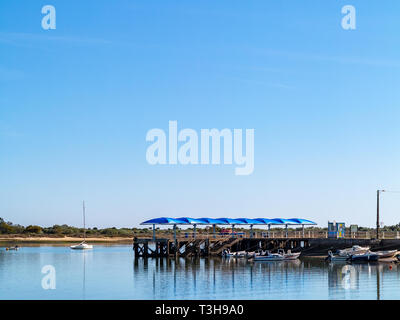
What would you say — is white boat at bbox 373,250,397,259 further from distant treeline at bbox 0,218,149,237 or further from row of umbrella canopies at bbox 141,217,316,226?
distant treeline at bbox 0,218,149,237

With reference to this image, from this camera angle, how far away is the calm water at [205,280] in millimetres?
43219

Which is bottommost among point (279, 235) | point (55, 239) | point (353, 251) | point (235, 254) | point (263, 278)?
point (55, 239)

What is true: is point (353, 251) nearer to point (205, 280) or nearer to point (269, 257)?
point (269, 257)

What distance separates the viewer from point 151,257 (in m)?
78.8

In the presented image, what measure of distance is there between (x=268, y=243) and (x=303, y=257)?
6.30 meters

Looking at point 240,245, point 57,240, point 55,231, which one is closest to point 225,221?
point 240,245

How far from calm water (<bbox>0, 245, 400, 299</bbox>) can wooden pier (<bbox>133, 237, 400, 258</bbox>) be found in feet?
21.1

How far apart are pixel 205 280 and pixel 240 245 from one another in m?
33.9

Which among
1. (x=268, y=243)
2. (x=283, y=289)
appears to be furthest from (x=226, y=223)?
(x=283, y=289)

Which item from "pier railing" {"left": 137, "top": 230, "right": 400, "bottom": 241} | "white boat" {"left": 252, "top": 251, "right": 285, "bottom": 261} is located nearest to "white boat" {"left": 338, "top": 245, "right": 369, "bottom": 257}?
"white boat" {"left": 252, "top": 251, "right": 285, "bottom": 261}

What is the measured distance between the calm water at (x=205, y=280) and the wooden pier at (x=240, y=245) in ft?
21.1

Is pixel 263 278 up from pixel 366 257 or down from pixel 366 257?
up

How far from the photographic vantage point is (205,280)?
168ft
